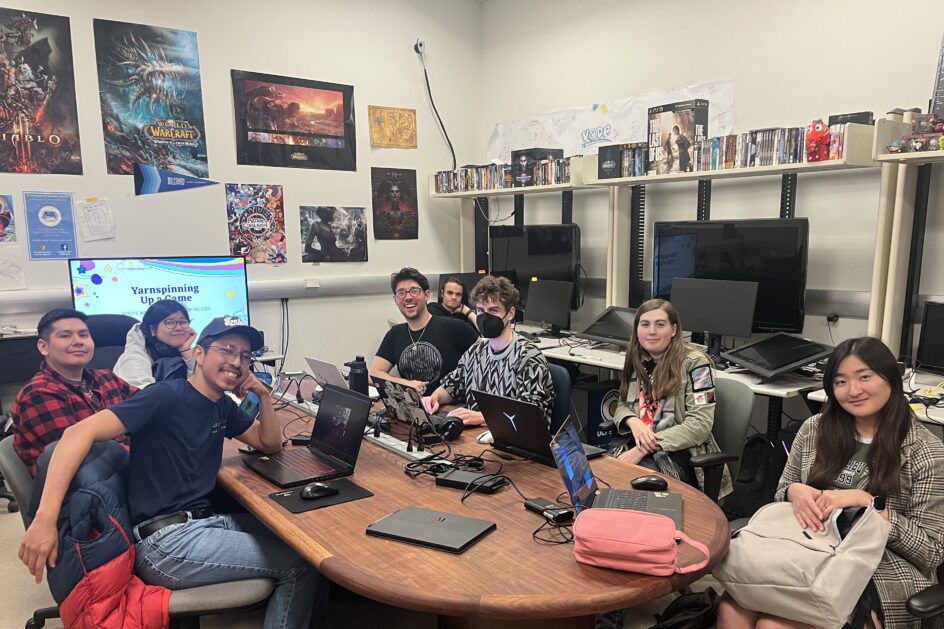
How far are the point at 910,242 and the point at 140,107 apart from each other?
4468 millimetres

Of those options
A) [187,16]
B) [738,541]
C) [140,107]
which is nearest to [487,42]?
[187,16]

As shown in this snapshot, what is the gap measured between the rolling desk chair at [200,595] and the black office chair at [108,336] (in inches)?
58.8

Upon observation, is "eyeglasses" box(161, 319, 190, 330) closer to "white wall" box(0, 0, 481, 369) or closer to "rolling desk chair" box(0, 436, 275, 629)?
"rolling desk chair" box(0, 436, 275, 629)

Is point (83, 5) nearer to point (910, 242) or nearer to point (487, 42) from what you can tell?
point (487, 42)

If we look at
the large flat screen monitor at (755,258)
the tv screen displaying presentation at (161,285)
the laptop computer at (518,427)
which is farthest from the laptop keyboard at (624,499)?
the tv screen displaying presentation at (161,285)

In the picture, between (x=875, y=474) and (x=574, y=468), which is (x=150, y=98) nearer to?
(x=574, y=468)

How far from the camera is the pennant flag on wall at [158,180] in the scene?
14.0ft

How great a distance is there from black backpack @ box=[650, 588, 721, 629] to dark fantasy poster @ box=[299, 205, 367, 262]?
3.57 m

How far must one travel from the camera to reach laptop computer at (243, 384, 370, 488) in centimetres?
214

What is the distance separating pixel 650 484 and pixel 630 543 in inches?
20.3

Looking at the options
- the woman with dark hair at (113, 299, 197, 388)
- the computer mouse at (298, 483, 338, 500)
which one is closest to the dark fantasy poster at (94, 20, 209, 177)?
the woman with dark hair at (113, 299, 197, 388)

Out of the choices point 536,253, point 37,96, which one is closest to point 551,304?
point 536,253

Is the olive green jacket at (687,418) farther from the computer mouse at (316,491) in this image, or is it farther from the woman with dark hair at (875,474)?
the computer mouse at (316,491)

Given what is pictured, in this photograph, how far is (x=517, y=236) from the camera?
4.99 meters
